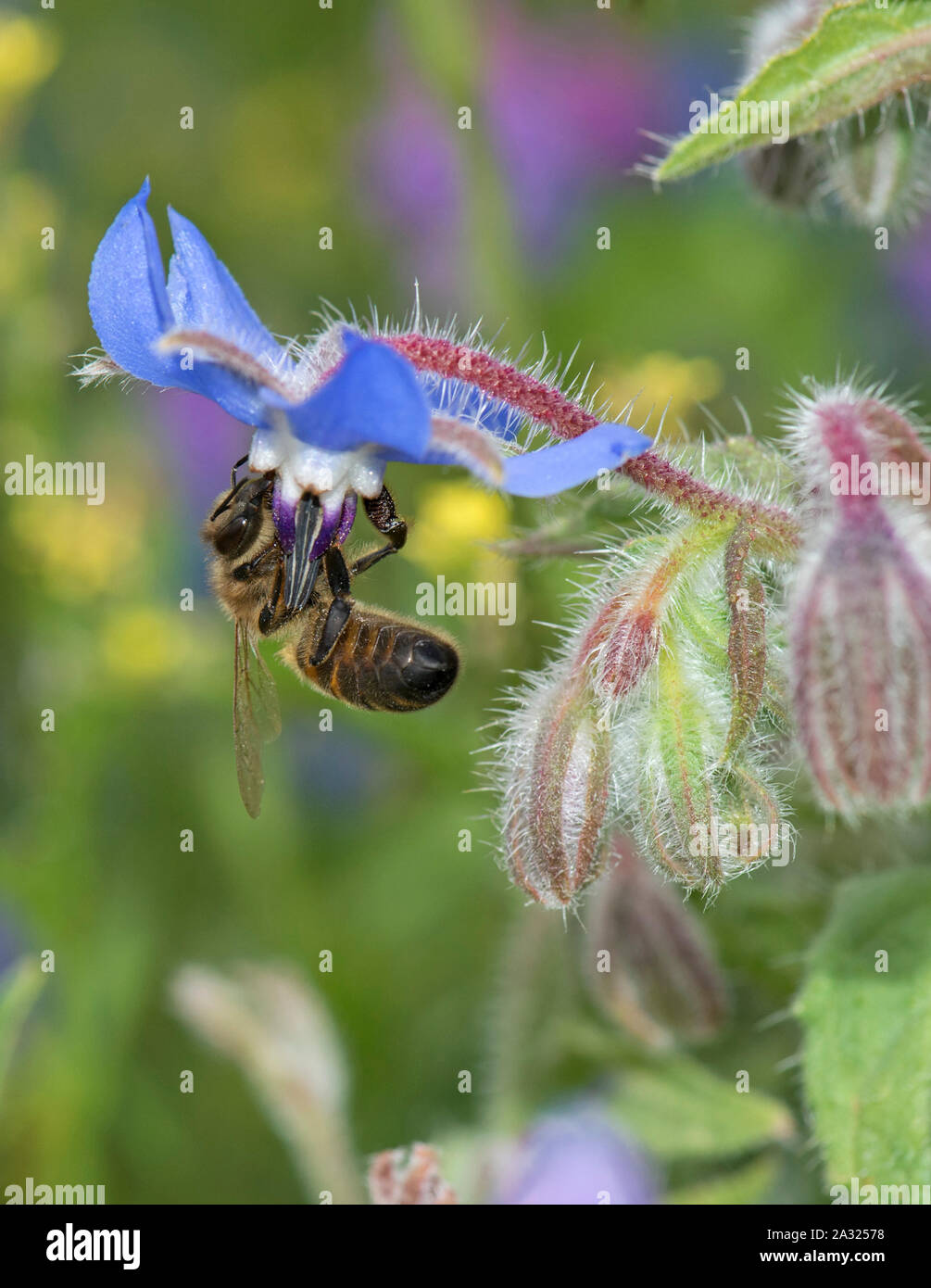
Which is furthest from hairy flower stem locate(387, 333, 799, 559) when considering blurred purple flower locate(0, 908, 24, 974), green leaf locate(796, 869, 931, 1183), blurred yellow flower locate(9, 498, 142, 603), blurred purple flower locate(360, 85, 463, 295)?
blurred purple flower locate(360, 85, 463, 295)

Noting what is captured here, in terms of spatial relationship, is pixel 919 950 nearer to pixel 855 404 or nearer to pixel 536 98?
pixel 855 404

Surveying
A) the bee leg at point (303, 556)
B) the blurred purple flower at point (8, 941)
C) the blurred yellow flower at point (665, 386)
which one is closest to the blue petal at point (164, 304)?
the bee leg at point (303, 556)

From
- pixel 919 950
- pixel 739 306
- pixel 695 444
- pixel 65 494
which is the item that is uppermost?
pixel 739 306

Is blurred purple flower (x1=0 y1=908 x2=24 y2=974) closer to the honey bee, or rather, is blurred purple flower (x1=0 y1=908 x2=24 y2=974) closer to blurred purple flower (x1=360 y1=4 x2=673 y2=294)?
the honey bee

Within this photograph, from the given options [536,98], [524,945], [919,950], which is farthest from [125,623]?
[536,98]

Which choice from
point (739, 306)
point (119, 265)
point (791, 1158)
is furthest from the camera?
point (739, 306)
